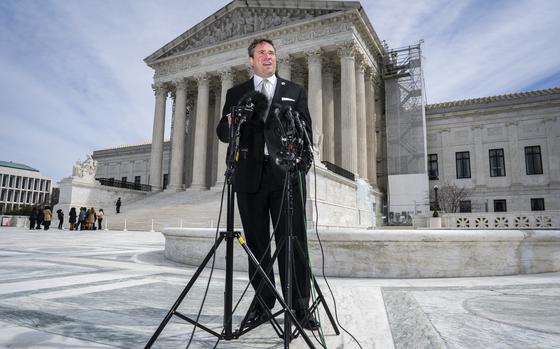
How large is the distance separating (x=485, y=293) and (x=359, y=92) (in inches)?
1040

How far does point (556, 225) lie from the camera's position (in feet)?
68.1

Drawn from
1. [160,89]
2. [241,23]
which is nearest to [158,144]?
[160,89]

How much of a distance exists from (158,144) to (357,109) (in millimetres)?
18672

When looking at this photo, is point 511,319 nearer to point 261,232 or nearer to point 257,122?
point 261,232

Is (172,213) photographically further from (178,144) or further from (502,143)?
(502,143)

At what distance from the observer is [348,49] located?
27266 millimetres

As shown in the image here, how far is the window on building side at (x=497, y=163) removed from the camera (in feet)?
112

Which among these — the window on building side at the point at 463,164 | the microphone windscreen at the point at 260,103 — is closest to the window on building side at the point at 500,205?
the window on building side at the point at 463,164

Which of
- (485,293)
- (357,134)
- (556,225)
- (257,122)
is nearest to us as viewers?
(257,122)

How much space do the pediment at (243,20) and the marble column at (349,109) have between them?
372 cm

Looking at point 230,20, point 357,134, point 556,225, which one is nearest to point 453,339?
point 556,225

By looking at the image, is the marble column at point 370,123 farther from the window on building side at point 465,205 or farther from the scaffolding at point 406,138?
the window on building side at point 465,205

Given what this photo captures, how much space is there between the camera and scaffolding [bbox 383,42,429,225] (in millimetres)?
30078

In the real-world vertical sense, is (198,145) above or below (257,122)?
above
